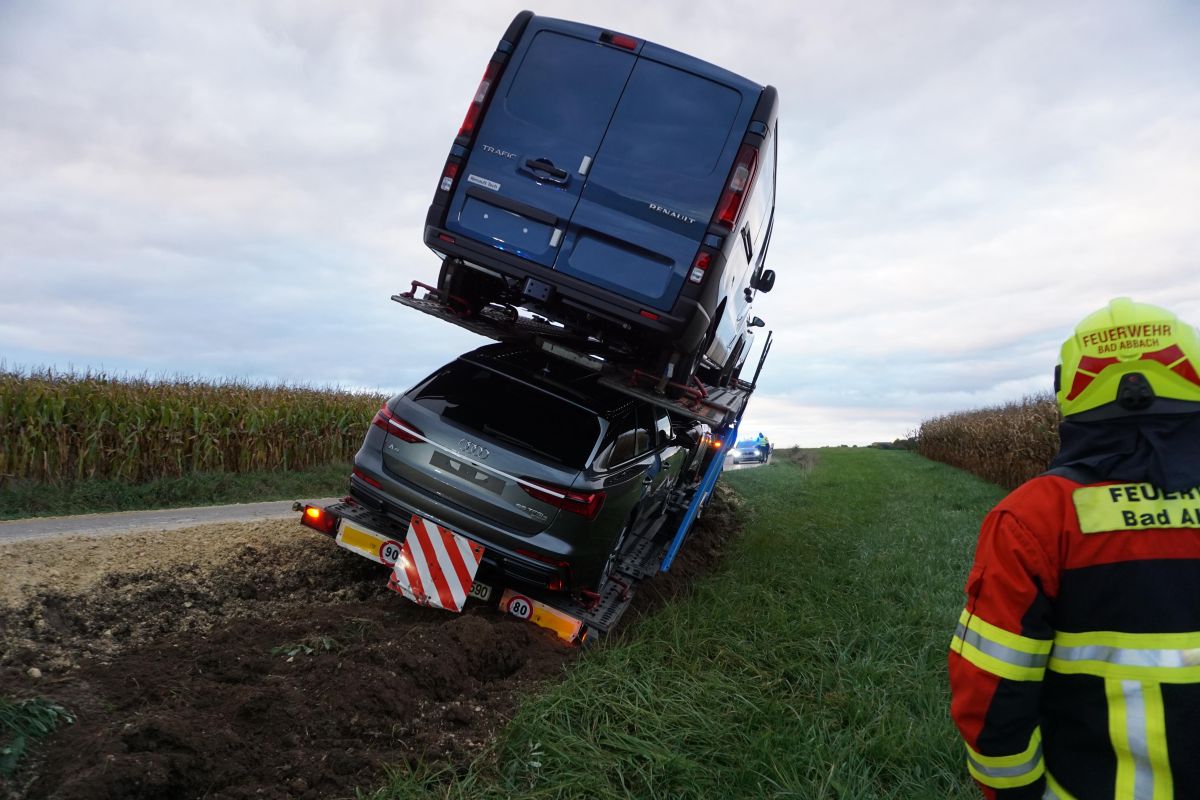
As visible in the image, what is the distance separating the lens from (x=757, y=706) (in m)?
4.66

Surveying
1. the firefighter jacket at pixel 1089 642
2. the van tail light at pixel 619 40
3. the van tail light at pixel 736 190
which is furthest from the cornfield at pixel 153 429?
the firefighter jacket at pixel 1089 642

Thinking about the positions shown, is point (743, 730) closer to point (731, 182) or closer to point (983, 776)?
point (983, 776)

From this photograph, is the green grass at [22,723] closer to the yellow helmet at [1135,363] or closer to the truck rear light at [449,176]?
the yellow helmet at [1135,363]

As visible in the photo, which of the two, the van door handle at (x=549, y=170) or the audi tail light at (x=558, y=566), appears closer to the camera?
the audi tail light at (x=558, y=566)

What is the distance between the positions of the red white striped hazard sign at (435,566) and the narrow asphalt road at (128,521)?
3597mm

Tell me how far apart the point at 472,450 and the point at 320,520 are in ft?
4.37

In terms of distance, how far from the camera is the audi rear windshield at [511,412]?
600 centimetres

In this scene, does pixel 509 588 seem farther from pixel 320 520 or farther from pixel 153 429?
pixel 153 429

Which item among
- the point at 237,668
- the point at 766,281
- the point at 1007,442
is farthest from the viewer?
the point at 1007,442

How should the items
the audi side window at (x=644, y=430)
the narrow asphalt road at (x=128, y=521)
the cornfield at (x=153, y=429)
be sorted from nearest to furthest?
the audi side window at (x=644, y=430)
the narrow asphalt road at (x=128, y=521)
the cornfield at (x=153, y=429)

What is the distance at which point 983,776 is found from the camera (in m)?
1.98

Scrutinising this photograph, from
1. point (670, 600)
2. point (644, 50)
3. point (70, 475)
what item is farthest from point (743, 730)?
point (70, 475)

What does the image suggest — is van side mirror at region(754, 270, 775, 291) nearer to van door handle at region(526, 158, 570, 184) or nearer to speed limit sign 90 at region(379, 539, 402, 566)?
van door handle at region(526, 158, 570, 184)

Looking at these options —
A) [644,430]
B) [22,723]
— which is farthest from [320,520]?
[644,430]
